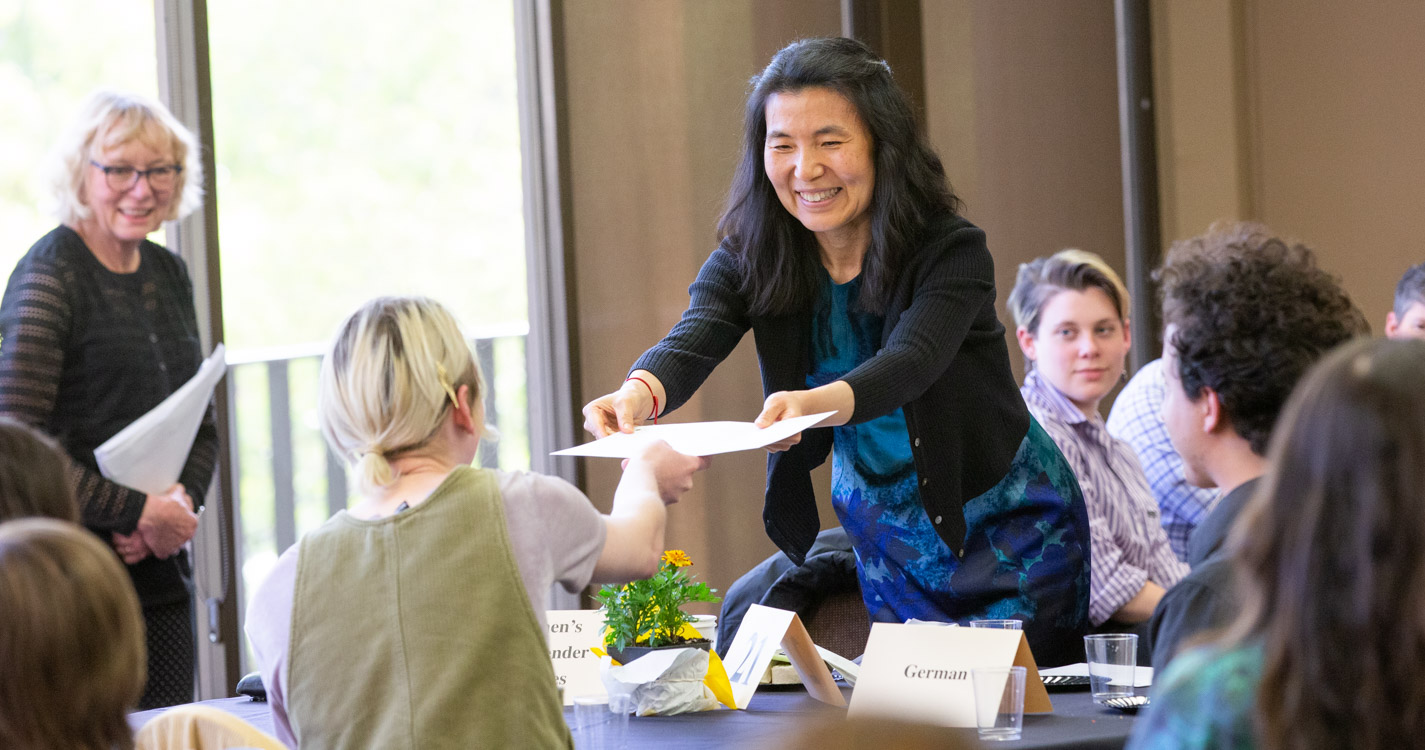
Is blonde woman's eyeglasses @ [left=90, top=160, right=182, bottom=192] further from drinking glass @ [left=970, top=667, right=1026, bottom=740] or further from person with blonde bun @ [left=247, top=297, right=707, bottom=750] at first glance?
drinking glass @ [left=970, top=667, right=1026, bottom=740]

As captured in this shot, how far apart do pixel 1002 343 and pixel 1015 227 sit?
3491 millimetres

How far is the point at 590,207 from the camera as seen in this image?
4719 mm

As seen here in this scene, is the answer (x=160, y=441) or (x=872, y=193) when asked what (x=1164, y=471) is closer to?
(x=872, y=193)

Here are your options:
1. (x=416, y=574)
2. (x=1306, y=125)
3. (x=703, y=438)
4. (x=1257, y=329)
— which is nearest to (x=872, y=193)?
(x=703, y=438)

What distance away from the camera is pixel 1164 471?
3836 mm

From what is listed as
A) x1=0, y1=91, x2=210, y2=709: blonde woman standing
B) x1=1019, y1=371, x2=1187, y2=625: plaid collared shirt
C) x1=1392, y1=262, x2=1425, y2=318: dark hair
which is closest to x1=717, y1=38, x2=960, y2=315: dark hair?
x1=1019, y1=371, x2=1187, y2=625: plaid collared shirt

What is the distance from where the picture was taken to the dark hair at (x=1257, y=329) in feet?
5.42

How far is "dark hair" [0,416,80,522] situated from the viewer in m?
1.51

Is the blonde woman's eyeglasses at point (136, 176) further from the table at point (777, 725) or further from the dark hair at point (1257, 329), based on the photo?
the dark hair at point (1257, 329)

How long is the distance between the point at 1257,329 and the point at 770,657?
753mm

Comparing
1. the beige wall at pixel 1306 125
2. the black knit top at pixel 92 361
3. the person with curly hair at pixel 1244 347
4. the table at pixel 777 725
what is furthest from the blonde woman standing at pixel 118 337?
the beige wall at pixel 1306 125

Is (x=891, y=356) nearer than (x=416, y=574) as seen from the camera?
No

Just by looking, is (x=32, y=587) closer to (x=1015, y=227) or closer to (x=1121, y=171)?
(x=1015, y=227)

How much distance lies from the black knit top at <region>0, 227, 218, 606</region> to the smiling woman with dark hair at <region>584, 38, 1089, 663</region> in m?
1.44
